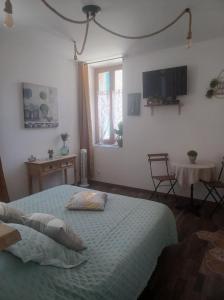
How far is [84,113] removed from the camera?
14.6 feet

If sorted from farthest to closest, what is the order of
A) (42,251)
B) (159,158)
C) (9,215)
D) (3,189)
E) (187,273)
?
(159,158)
(3,189)
(187,273)
(9,215)
(42,251)

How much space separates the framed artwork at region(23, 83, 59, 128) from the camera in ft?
11.0

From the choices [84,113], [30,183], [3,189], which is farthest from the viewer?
[84,113]

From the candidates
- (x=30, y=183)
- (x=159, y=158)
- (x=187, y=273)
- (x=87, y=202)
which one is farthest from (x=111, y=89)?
(x=187, y=273)

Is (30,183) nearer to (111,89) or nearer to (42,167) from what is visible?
(42,167)

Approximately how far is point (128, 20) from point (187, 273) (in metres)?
2.81

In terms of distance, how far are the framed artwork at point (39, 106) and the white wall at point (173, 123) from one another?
1327mm

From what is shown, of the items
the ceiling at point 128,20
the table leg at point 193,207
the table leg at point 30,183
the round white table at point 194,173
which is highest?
the ceiling at point 128,20

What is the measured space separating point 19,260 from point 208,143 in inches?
123

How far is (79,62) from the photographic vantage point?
433cm

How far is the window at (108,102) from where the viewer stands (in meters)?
4.50

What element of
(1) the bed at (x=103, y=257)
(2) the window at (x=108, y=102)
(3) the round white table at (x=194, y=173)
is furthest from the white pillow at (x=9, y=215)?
(2) the window at (x=108, y=102)

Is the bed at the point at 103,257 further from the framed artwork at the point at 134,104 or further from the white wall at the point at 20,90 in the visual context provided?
the framed artwork at the point at 134,104

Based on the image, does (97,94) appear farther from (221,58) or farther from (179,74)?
(221,58)
